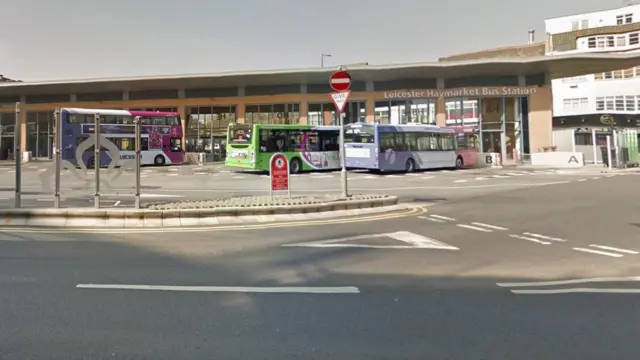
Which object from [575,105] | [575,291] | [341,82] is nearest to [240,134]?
[341,82]

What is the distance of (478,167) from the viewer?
34.7 m

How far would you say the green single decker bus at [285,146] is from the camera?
27.2 metres

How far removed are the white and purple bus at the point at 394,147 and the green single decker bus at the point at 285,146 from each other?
140 cm

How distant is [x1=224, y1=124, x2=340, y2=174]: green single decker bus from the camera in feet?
89.2

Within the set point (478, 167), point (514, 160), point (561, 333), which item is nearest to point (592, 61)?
point (514, 160)

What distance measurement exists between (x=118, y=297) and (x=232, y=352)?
197 centimetres

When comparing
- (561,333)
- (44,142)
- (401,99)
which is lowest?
(561,333)

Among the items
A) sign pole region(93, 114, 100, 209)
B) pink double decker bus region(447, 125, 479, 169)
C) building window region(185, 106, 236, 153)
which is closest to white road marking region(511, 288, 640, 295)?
sign pole region(93, 114, 100, 209)

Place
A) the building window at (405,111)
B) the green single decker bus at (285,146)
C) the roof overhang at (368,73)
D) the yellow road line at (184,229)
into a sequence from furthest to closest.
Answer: the building window at (405,111) < the roof overhang at (368,73) < the green single decker bus at (285,146) < the yellow road line at (184,229)

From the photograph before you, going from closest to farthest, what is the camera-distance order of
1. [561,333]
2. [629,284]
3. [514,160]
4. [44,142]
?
[561,333]
[629,284]
[514,160]
[44,142]

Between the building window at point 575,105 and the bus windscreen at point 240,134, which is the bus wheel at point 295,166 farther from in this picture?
the building window at point 575,105

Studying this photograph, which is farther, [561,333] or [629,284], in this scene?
[629,284]

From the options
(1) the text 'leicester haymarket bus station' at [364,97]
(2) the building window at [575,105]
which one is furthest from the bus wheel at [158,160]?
(2) the building window at [575,105]

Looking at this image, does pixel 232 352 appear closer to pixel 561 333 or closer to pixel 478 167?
pixel 561 333
